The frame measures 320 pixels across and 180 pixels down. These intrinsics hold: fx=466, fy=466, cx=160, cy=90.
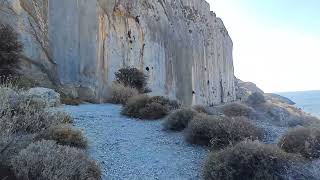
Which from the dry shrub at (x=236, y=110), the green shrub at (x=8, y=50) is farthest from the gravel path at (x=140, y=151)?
the dry shrub at (x=236, y=110)

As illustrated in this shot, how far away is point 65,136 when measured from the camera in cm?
852

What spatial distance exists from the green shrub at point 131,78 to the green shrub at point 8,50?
6.46 metres

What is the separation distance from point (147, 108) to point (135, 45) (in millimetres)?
13019

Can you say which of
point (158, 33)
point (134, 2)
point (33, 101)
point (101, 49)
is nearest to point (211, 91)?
point (158, 33)

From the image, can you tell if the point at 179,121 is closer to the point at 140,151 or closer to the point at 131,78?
the point at 140,151

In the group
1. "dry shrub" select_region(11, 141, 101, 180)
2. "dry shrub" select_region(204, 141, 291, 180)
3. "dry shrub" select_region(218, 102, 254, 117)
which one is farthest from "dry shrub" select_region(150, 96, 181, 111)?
"dry shrub" select_region(11, 141, 101, 180)

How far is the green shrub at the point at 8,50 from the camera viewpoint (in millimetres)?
16297

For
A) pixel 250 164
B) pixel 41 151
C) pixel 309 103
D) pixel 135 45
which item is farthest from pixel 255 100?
pixel 41 151

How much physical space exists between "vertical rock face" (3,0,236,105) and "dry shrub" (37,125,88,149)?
10.7m

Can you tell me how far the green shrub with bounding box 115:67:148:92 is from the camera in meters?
22.7

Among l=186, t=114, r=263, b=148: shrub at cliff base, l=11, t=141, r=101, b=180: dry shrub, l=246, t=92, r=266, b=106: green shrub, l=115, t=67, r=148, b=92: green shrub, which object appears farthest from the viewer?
l=246, t=92, r=266, b=106: green shrub

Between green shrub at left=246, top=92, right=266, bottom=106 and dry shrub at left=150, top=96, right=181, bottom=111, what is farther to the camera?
green shrub at left=246, top=92, right=266, bottom=106

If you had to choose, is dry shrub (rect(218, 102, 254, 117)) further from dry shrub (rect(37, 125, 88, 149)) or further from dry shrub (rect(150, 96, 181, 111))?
dry shrub (rect(37, 125, 88, 149))

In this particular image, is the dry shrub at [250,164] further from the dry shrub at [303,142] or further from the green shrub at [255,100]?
the green shrub at [255,100]
